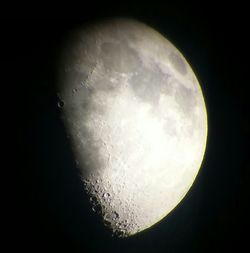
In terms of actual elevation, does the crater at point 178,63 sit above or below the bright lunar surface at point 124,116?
above

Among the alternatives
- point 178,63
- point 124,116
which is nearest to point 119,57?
point 124,116

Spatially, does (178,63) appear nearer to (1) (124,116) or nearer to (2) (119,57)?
(2) (119,57)

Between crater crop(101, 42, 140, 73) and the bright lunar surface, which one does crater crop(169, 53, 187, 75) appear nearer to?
the bright lunar surface

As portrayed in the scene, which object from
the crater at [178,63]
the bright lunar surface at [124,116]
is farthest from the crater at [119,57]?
the crater at [178,63]

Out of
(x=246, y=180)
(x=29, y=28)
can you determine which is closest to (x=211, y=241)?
(x=246, y=180)

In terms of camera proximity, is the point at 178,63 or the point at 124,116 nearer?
the point at 124,116

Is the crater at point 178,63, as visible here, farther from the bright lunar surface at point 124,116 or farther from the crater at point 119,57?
the crater at point 119,57

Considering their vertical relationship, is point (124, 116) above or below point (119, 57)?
below

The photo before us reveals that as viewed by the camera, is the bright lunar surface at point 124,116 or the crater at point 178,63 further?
the crater at point 178,63

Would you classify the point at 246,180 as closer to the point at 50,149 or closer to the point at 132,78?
the point at 132,78

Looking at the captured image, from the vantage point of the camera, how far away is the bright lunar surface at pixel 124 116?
136cm

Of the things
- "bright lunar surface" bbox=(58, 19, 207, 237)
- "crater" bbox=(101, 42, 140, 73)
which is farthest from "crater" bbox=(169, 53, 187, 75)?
"crater" bbox=(101, 42, 140, 73)

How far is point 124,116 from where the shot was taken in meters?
1.38

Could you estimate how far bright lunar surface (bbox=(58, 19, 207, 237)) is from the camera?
4.48 ft
